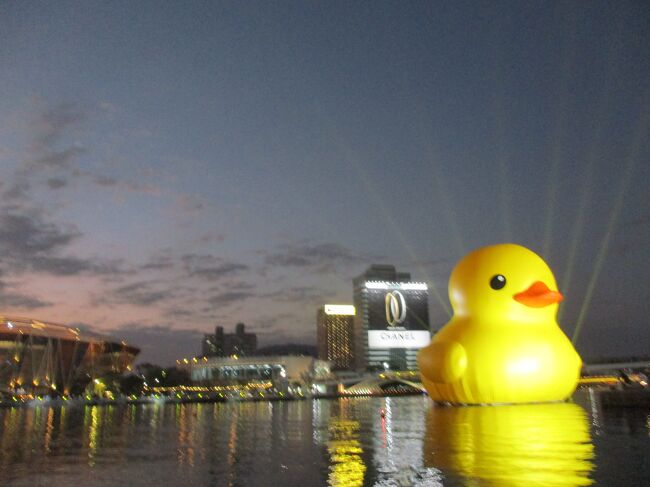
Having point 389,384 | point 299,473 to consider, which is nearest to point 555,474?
point 299,473

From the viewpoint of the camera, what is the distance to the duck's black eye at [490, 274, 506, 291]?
28406mm

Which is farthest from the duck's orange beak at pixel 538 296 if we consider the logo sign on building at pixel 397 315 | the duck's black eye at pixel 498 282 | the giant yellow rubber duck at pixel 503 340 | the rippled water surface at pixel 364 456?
the logo sign on building at pixel 397 315

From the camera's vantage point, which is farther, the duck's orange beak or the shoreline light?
the shoreline light

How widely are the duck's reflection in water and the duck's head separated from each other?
5.52m

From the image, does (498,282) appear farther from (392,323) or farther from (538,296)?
(392,323)

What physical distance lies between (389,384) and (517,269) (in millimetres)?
96843

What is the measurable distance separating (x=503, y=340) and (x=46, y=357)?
92.2 metres

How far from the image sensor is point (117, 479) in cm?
1239

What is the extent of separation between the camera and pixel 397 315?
140375mm

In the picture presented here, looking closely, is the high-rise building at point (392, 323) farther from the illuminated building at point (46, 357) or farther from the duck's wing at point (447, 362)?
the duck's wing at point (447, 362)

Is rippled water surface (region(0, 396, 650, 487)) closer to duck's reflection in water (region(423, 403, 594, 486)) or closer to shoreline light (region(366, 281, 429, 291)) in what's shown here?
duck's reflection in water (region(423, 403, 594, 486))

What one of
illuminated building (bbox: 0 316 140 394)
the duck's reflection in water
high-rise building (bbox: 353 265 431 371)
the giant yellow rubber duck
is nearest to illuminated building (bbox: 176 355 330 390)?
high-rise building (bbox: 353 265 431 371)

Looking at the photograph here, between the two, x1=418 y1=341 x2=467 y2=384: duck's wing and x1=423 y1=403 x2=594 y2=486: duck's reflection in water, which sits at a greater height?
x1=418 y1=341 x2=467 y2=384: duck's wing

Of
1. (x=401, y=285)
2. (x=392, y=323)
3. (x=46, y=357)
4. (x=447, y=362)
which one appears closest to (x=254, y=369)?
(x=392, y=323)
